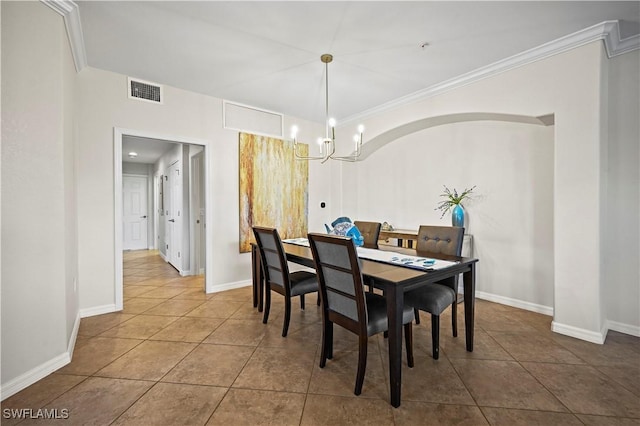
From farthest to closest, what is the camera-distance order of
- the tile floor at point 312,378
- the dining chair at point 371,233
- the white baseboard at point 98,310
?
the dining chair at point 371,233 → the white baseboard at point 98,310 → the tile floor at point 312,378

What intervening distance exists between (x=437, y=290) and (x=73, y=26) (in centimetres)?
349

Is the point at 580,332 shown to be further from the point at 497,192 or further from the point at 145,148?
the point at 145,148

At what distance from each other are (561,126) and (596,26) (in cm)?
79

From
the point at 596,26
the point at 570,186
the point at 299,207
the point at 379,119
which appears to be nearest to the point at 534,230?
the point at 570,186

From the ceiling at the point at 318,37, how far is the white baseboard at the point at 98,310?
2504mm

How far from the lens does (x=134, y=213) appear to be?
7.97 meters

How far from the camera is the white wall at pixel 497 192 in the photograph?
307 centimetres

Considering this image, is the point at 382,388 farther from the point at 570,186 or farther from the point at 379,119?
the point at 379,119

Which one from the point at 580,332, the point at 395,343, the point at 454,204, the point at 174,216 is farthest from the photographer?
the point at 174,216

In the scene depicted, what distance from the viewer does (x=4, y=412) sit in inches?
62.0

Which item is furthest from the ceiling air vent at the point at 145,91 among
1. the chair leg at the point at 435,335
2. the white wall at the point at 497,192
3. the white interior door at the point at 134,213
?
the white interior door at the point at 134,213

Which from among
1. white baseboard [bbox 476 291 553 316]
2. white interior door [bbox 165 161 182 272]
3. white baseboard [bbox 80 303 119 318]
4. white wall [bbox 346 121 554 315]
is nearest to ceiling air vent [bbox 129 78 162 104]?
white interior door [bbox 165 161 182 272]

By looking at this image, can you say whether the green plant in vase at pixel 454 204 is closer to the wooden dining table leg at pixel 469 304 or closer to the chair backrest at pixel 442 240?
the chair backrest at pixel 442 240

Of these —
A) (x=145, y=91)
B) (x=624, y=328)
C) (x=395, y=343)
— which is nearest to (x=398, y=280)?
(x=395, y=343)
